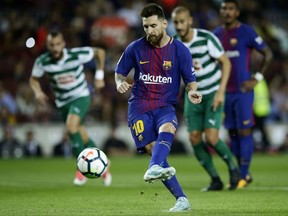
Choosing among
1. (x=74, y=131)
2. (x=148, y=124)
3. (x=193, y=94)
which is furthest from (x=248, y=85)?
(x=193, y=94)

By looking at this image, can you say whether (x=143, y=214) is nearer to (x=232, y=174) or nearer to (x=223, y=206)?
(x=223, y=206)

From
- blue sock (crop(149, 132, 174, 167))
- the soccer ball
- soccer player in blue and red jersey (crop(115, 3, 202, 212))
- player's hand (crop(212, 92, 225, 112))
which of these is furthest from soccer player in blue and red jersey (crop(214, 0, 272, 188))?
blue sock (crop(149, 132, 174, 167))

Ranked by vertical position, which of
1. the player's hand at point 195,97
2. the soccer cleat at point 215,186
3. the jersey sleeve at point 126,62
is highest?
the jersey sleeve at point 126,62

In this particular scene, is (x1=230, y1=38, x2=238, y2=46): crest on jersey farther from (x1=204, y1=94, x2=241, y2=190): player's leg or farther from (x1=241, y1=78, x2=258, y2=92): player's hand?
(x1=204, y1=94, x2=241, y2=190): player's leg

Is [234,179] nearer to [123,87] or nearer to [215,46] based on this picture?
[215,46]

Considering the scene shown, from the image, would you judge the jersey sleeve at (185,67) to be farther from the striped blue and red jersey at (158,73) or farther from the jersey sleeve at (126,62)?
the jersey sleeve at (126,62)

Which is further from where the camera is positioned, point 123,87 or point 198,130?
point 198,130

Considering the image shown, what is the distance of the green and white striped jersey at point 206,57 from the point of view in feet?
40.1

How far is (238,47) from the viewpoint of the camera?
13305 millimetres

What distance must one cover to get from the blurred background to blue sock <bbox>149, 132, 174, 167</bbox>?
12.2 metres

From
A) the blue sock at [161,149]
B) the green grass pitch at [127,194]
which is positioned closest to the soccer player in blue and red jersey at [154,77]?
the blue sock at [161,149]

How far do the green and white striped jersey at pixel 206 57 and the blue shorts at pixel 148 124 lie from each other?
310 cm

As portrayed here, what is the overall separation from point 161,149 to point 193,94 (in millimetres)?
708

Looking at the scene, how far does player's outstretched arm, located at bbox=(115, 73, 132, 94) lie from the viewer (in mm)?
8977
